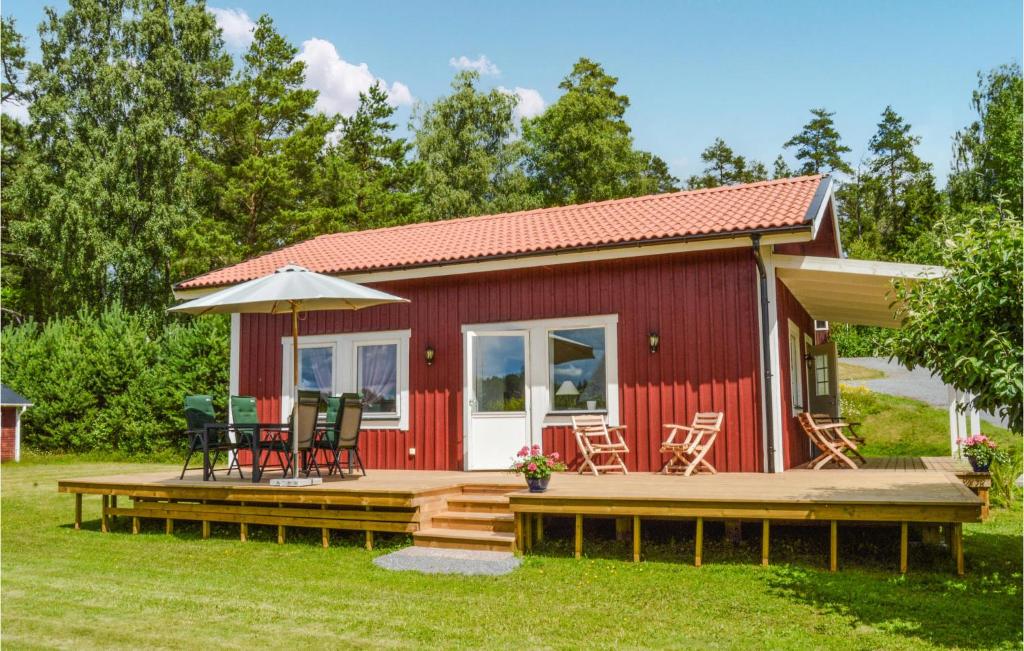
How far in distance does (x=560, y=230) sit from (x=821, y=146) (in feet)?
117

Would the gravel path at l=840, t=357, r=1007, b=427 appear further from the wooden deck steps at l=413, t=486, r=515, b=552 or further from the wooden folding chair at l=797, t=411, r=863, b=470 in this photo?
the wooden deck steps at l=413, t=486, r=515, b=552

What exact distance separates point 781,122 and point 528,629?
4050cm

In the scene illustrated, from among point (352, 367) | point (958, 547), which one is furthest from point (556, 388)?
point (958, 547)

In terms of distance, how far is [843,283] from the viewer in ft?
32.3

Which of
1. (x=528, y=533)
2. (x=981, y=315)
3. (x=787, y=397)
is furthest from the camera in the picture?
(x=787, y=397)

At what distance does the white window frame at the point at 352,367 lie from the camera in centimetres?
1053

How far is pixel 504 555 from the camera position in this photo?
668 centimetres

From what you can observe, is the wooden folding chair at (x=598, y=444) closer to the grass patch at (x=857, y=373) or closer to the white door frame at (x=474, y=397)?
the white door frame at (x=474, y=397)

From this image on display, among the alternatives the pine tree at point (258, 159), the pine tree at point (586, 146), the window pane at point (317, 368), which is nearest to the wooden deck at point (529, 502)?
the window pane at point (317, 368)

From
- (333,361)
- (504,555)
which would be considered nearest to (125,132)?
(333,361)

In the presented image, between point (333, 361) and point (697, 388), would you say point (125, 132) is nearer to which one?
point (333, 361)

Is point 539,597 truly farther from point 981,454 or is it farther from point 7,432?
point 7,432

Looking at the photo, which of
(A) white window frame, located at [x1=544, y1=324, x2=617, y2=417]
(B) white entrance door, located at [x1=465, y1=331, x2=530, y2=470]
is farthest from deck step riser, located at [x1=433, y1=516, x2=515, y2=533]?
(A) white window frame, located at [x1=544, y1=324, x2=617, y2=417]

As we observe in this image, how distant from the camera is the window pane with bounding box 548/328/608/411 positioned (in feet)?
31.6
